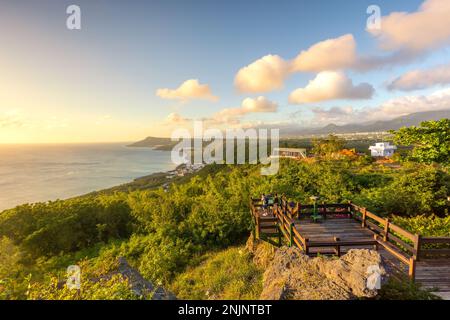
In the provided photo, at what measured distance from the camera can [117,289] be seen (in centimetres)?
341

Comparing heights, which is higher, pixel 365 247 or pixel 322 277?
pixel 322 277

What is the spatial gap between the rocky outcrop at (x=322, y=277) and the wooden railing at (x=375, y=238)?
1437mm

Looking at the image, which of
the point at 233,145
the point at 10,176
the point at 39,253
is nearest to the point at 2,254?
the point at 39,253

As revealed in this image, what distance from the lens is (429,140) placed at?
8.66 m

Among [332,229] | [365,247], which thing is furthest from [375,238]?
[332,229]

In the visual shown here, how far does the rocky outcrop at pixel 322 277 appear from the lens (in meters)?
3.36

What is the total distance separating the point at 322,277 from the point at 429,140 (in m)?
8.72

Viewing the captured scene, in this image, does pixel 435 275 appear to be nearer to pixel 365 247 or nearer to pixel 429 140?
pixel 365 247

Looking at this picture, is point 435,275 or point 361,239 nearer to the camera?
point 435,275

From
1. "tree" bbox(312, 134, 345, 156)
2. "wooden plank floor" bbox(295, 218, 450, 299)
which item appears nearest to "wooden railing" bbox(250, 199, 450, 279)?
"wooden plank floor" bbox(295, 218, 450, 299)

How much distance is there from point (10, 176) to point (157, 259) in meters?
73.8

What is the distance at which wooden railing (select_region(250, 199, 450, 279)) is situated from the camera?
5184mm

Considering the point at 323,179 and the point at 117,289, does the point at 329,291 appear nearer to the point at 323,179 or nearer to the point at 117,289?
the point at 117,289
